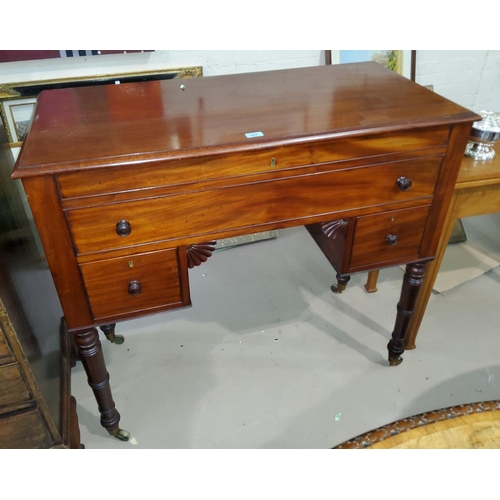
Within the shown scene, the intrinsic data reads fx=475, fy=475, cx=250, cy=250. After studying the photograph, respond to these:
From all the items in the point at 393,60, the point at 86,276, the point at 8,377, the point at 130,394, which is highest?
the point at 393,60

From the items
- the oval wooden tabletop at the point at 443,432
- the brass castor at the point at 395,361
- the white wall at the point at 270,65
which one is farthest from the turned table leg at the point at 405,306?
the white wall at the point at 270,65

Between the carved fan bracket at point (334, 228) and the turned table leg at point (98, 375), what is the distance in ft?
2.48

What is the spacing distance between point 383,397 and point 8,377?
125 cm

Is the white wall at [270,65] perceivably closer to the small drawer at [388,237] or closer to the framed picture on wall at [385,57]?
the framed picture on wall at [385,57]

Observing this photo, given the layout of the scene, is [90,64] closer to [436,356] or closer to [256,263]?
[256,263]

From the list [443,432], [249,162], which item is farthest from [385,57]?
[443,432]

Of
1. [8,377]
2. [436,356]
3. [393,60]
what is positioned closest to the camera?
[8,377]

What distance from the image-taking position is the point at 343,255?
4.90 ft

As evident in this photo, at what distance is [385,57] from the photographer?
2.45 m

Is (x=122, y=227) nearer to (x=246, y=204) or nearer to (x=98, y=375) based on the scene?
(x=246, y=204)

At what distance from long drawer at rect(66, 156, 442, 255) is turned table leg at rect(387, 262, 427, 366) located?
0.30 meters

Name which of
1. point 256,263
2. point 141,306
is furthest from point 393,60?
point 141,306

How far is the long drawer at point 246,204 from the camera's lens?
1182mm

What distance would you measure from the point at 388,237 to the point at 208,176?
0.63 m
